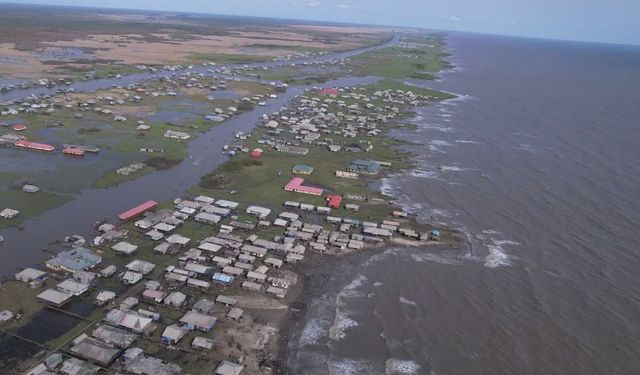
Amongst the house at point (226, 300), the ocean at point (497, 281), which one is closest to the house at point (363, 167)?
the ocean at point (497, 281)

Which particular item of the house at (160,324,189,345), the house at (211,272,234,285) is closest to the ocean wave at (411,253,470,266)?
the house at (211,272,234,285)

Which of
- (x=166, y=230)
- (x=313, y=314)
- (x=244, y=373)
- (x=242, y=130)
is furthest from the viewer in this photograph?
(x=242, y=130)

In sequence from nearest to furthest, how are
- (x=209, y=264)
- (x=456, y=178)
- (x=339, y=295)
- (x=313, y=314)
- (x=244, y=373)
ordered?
(x=244, y=373), (x=313, y=314), (x=339, y=295), (x=209, y=264), (x=456, y=178)

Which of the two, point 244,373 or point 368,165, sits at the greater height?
point 368,165

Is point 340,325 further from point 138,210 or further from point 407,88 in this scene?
point 407,88

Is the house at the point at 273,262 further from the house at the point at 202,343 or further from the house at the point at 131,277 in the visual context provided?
the house at the point at 202,343

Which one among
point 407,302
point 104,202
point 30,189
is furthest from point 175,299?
point 30,189

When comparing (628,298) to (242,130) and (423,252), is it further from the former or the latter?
(242,130)

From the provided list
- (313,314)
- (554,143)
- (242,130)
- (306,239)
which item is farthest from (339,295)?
(554,143)
